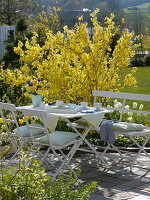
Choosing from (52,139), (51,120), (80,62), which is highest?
(80,62)

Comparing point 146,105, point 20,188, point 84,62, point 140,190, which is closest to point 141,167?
point 140,190

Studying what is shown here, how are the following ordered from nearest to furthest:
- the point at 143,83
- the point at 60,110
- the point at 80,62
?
the point at 60,110
the point at 80,62
the point at 143,83

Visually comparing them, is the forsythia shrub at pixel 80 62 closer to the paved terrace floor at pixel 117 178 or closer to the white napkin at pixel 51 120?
the paved terrace floor at pixel 117 178

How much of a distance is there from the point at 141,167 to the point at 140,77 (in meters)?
12.9

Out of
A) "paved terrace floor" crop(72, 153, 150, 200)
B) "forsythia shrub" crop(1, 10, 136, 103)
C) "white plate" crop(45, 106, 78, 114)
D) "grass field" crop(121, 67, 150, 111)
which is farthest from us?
"grass field" crop(121, 67, 150, 111)

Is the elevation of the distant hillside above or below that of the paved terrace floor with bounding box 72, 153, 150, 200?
above

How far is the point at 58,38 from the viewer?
7148mm

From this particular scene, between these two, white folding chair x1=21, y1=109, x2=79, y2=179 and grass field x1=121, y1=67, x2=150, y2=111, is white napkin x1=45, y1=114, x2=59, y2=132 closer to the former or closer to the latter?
white folding chair x1=21, y1=109, x2=79, y2=179

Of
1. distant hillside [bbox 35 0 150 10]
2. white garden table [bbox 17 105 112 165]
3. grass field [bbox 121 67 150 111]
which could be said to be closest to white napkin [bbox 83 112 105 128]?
white garden table [bbox 17 105 112 165]

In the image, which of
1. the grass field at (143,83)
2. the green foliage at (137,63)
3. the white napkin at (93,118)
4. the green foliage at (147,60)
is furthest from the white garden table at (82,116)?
the green foliage at (147,60)

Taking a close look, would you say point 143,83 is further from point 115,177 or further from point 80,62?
point 115,177

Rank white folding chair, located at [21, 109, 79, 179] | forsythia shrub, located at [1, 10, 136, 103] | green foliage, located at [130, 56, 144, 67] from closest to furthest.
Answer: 1. white folding chair, located at [21, 109, 79, 179]
2. forsythia shrub, located at [1, 10, 136, 103]
3. green foliage, located at [130, 56, 144, 67]

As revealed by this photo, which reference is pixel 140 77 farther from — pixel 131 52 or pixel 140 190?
pixel 140 190

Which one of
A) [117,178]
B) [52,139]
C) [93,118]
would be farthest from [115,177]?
[52,139]
